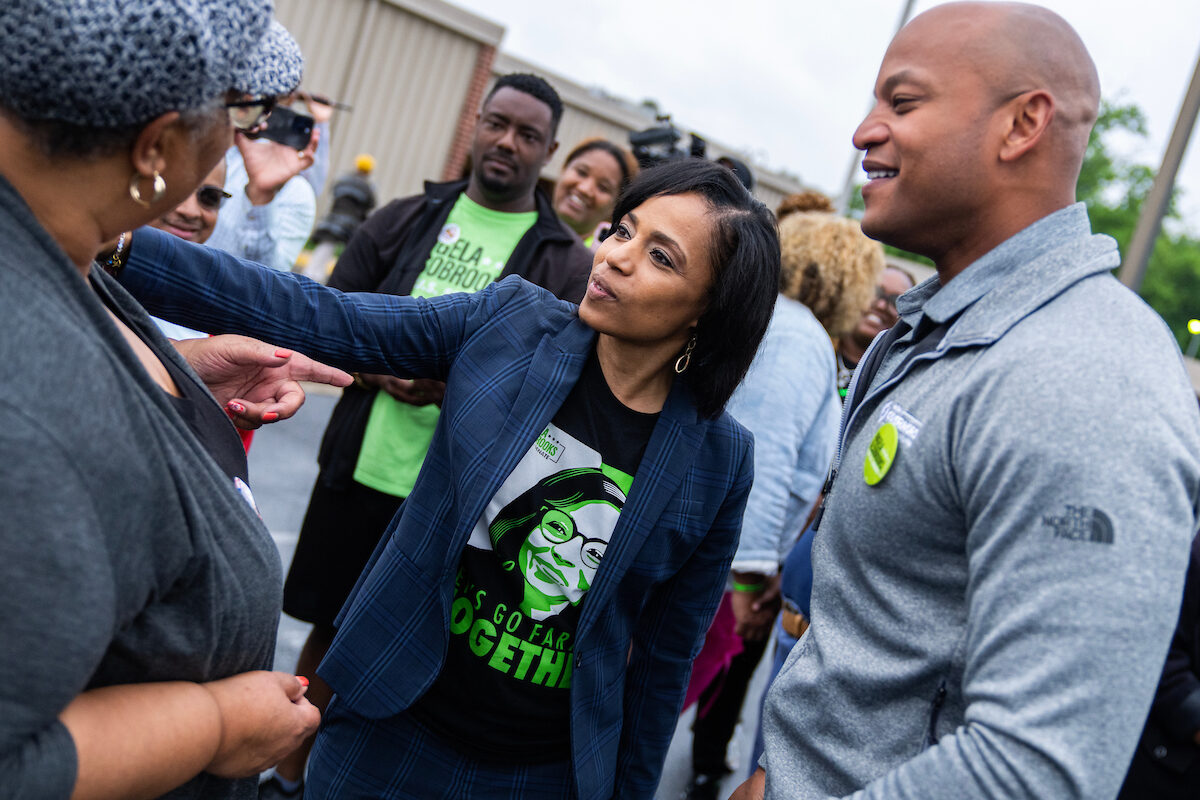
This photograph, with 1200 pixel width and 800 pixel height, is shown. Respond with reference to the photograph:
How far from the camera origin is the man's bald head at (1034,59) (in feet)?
4.39

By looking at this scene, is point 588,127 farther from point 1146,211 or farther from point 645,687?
point 645,687

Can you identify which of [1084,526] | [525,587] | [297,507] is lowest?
[297,507]

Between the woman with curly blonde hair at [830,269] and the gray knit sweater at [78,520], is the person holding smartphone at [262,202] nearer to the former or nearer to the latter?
the woman with curly blonde hair at [830,269]

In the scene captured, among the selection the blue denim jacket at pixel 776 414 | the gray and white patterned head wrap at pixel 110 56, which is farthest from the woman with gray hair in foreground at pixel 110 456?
the blue denim jacket at pixel 776 414

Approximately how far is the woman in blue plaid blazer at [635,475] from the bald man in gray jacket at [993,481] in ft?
1.50

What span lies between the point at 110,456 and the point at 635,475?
121 centimetres

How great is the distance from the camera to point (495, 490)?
5.96 feet

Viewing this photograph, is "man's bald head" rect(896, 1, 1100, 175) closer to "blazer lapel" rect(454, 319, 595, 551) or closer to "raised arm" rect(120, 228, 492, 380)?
"blazer lapel" rect(454, 319, 595, 551)

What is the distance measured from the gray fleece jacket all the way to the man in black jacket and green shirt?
1.88 meters

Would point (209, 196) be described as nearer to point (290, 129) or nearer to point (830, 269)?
point (290, 129)

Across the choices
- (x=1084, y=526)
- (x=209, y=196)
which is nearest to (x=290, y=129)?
(x=209, y=196)

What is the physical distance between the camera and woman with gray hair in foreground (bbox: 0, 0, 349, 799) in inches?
32.3

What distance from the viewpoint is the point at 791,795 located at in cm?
141

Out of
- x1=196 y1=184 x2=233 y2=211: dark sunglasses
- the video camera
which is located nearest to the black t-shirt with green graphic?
x1=196 y1=184 x2=233 y2=211: dark sunglasses
